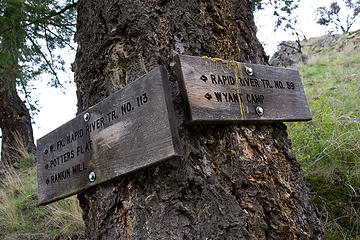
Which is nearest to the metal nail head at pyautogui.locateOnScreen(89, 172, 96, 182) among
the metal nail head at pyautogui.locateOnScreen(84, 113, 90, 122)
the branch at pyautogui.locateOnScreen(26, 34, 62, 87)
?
the metal nail head at pyautogui.locateOnScreen(84, 113, 90, 122)

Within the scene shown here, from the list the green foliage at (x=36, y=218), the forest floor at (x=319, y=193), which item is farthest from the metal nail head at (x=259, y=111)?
the green foliage at (x=36, y=218)

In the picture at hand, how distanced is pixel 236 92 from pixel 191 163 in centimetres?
39

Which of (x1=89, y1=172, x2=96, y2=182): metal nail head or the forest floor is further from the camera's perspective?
the forest floor

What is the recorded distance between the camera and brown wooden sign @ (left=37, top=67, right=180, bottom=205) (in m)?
1.18

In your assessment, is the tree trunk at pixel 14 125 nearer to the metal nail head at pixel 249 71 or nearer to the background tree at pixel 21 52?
the background tree at pixel 21 52

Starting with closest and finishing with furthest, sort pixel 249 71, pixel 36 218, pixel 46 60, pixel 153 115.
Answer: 1. pixel 153 115
2. pixel 249 71
3. pixel 36 218
4. pixel 46 60

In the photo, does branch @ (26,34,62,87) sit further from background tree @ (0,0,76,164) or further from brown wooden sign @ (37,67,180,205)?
brown wooden sign @ (37,67,180,205)

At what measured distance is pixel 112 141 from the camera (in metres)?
1.34

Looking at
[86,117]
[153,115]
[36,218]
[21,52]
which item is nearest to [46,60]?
[21,52]

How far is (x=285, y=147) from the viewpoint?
1.52 metres

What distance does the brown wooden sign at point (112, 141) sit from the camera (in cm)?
118

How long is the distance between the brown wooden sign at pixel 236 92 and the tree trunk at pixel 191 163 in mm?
73

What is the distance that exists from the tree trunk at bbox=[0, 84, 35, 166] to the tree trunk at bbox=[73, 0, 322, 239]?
4.94m

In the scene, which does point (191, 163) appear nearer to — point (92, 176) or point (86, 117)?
point (92, 176)
